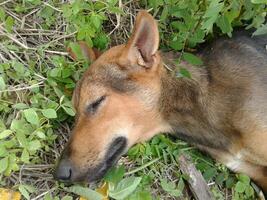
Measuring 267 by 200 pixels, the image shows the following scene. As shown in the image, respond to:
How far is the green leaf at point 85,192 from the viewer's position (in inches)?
171

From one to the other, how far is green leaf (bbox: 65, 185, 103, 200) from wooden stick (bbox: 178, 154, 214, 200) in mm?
746

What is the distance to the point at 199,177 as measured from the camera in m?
4.80

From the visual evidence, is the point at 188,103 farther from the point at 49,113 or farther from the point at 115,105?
the point at 49,113

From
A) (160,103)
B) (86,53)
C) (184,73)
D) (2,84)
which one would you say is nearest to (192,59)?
(184,73)

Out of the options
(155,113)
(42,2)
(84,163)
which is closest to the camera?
(84,163)

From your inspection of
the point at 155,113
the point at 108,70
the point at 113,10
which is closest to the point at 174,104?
the point at 155,113

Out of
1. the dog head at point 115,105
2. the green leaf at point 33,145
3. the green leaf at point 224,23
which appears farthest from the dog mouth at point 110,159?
the green leaf at point 224,23

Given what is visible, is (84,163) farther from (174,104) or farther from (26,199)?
(174,104)

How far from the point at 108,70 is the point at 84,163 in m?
0.67

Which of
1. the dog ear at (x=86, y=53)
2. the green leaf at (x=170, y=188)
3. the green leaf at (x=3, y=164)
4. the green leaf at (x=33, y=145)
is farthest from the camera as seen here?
the dog ear at (x=86, y=53)

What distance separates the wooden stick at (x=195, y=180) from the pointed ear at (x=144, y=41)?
808 millimetres

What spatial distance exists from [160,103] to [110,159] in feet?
→ 1.73

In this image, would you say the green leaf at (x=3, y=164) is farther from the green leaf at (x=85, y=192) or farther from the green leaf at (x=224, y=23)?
the green leaf at (x=224, y=23)

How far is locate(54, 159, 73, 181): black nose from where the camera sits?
13.8 feet
